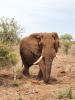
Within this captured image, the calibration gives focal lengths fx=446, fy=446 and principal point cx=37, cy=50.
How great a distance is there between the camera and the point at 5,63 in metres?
16.1

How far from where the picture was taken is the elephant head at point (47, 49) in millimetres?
16531

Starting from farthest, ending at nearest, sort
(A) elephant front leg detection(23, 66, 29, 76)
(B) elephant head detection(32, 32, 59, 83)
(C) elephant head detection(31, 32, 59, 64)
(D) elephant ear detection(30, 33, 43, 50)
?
(A) elephant front leg detection(23, 66, 29, 76), (D) elephant ear detection(30, 33, 43, 50), (C) elephant head detection(31, 32, 59, 64), (B) elephant head detection(32, 32, 59, 83)

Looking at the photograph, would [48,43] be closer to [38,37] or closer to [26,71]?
[38,37]

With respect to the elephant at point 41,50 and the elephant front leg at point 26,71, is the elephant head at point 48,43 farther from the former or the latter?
the elephant front leg at point 26,71

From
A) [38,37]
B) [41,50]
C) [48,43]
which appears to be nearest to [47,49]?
[48,43]

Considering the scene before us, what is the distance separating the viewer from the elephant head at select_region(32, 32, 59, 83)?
16531 mm

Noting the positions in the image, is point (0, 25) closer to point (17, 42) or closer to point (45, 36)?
point (17, 42)

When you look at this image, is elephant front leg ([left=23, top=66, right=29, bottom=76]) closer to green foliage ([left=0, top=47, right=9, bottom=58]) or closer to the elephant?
the elephant

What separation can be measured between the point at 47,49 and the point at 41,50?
0.71 m

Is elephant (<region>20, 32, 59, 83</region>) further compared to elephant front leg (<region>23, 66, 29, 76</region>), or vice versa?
elephant front leg (<region>23, 66, 29, 76</region>)

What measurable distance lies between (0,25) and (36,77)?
3060 mm

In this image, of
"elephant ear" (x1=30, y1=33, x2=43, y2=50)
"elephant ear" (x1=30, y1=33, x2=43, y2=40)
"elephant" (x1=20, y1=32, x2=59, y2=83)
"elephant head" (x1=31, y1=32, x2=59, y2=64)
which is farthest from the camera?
"elephant ear" (x1=30, y1=33, x2=43, y2=40)

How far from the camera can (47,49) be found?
16797 mm

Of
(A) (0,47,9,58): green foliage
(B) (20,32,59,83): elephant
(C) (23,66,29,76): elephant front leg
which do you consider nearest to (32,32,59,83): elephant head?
(B) (20,32,59,83): elephant
